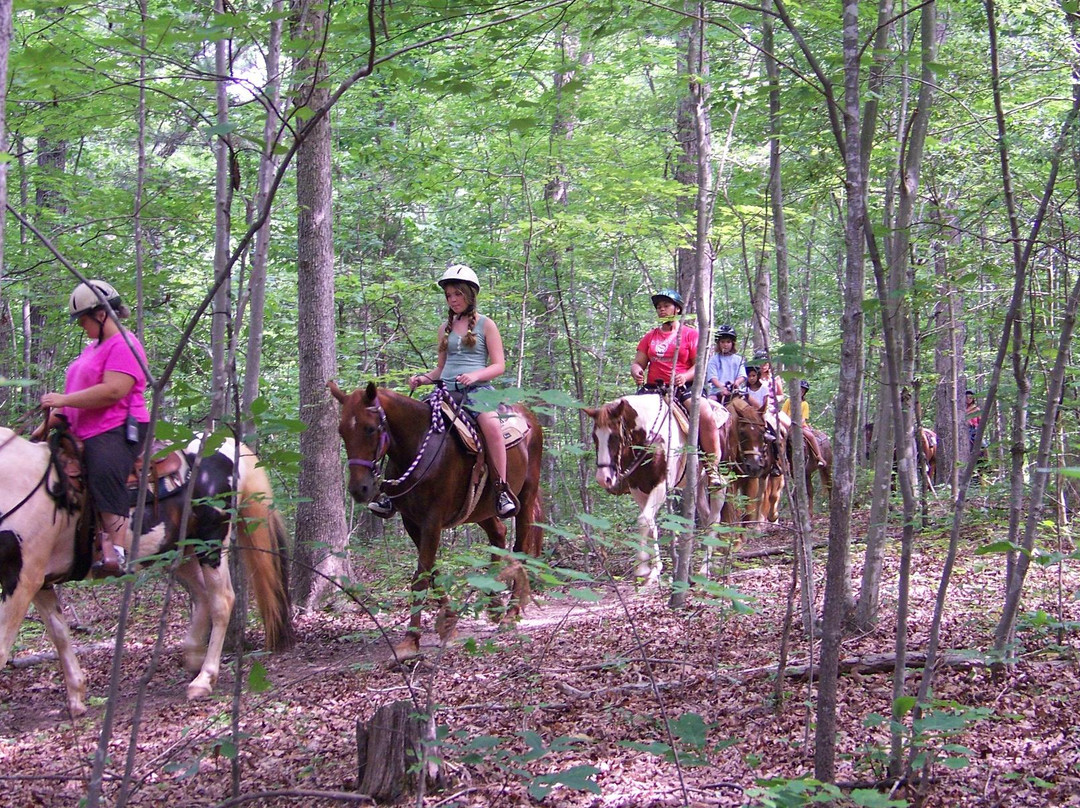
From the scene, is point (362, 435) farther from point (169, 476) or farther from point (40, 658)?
point (40, 658)

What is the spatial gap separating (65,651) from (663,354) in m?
6.86

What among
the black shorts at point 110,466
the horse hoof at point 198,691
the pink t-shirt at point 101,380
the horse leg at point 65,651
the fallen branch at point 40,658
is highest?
the pink t-shirt at point 101,380

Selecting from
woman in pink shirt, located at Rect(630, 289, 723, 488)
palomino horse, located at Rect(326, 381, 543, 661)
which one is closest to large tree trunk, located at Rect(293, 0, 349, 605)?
palomino horse, located at Rect(326, 381, 543, 661)

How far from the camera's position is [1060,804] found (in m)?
3.54

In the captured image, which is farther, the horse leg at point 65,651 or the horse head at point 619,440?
the horse head at point 619,440

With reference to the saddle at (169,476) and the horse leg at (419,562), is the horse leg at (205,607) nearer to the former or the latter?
the saddle at (169,476)

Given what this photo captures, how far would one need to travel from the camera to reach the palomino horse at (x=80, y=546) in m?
5.68

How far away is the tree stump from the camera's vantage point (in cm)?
395

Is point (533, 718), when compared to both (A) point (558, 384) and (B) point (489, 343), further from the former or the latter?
(A) point (558, 384)

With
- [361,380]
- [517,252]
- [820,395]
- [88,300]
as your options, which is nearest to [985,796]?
[88,300]

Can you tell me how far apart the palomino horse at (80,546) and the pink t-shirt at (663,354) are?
5288 millimetres

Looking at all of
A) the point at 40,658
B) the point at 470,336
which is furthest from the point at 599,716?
the point at 40,658

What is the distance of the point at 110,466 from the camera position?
588 centimetres

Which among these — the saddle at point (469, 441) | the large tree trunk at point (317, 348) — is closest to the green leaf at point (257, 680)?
the saddle at point (469, 441)
